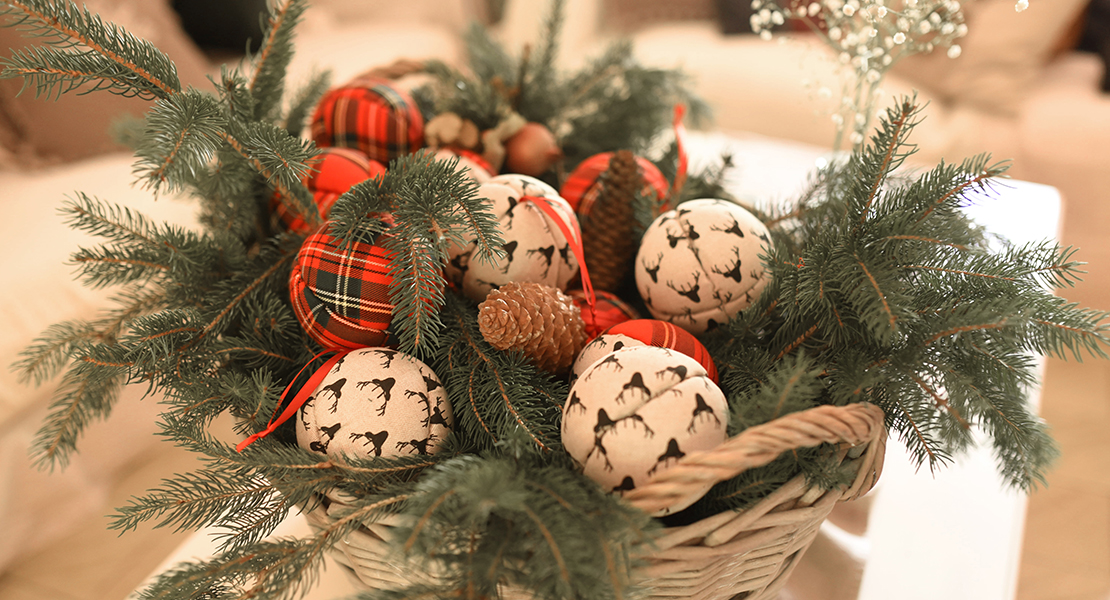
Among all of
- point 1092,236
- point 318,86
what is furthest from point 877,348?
point 1092,236

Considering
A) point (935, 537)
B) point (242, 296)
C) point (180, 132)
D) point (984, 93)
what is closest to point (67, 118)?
point (242, 296)

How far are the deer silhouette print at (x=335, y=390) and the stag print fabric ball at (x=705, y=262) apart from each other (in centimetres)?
31

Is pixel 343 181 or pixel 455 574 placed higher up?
pixel 343 181

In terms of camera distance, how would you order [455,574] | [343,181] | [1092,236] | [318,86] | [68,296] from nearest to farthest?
[455,574] < [343,181] < [318,86] < [68,296] < [1092,236]

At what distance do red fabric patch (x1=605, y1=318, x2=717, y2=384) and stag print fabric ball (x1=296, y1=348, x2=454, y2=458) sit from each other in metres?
0.18

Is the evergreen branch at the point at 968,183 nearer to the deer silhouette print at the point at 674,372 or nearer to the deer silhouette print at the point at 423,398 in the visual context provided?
the deer silhouette print at the point at 674,372

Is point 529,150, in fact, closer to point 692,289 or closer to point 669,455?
point 692,289

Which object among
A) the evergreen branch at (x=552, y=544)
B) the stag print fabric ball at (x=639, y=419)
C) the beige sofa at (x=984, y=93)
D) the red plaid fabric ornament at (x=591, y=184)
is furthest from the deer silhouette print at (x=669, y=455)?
the beige sofa at (x=984, y=93)

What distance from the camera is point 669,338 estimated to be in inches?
23.5

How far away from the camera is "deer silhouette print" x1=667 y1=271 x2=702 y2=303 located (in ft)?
2.08

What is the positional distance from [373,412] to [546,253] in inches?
8.9

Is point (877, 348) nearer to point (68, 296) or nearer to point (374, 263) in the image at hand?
point (374, 263)

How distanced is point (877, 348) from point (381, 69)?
2.35 feet

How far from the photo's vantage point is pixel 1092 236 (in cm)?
167
